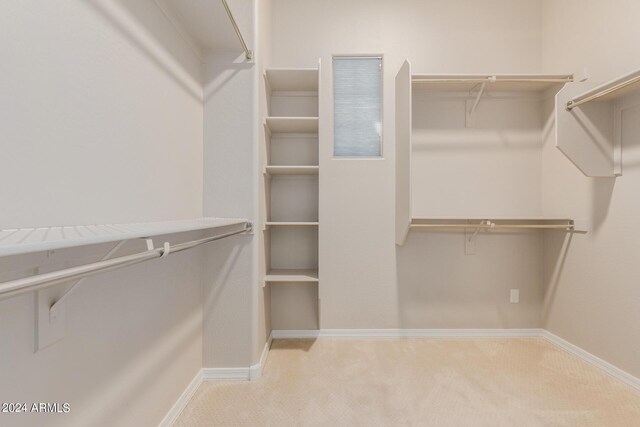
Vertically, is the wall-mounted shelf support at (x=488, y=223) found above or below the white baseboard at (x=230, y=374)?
above

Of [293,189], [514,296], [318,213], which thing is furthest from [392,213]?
[514,296]

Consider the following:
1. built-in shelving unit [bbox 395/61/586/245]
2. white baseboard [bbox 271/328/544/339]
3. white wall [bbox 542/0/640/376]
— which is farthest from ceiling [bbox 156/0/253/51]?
white wall [bbox 542/0/640/376]

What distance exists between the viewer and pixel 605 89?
1.71 metres

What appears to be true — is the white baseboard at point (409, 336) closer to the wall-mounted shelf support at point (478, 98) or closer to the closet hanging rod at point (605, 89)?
the closet hanging rod at point (605, 89)

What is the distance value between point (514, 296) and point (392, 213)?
1.21m

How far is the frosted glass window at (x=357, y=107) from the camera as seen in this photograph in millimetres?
2447

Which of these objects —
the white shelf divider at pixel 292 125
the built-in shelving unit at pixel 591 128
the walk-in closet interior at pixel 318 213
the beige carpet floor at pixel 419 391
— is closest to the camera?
the walk-in closet interior at pixel 318 213

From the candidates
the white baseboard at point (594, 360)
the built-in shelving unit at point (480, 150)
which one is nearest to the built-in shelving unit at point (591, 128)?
the built-in shelving unit at point (480, 150)

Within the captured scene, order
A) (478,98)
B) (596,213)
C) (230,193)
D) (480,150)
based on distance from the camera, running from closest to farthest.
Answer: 1. (230,193)
2. (596,213)
3. (478,98)
4. (480,150)

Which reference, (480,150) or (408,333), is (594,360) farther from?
(480,150)

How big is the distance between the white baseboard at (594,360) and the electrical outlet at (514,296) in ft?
1.04

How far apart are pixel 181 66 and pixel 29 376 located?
4.56 feet

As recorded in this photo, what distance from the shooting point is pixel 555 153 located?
236cm

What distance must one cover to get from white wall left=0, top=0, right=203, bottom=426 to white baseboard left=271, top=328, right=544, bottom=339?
1.06 m
